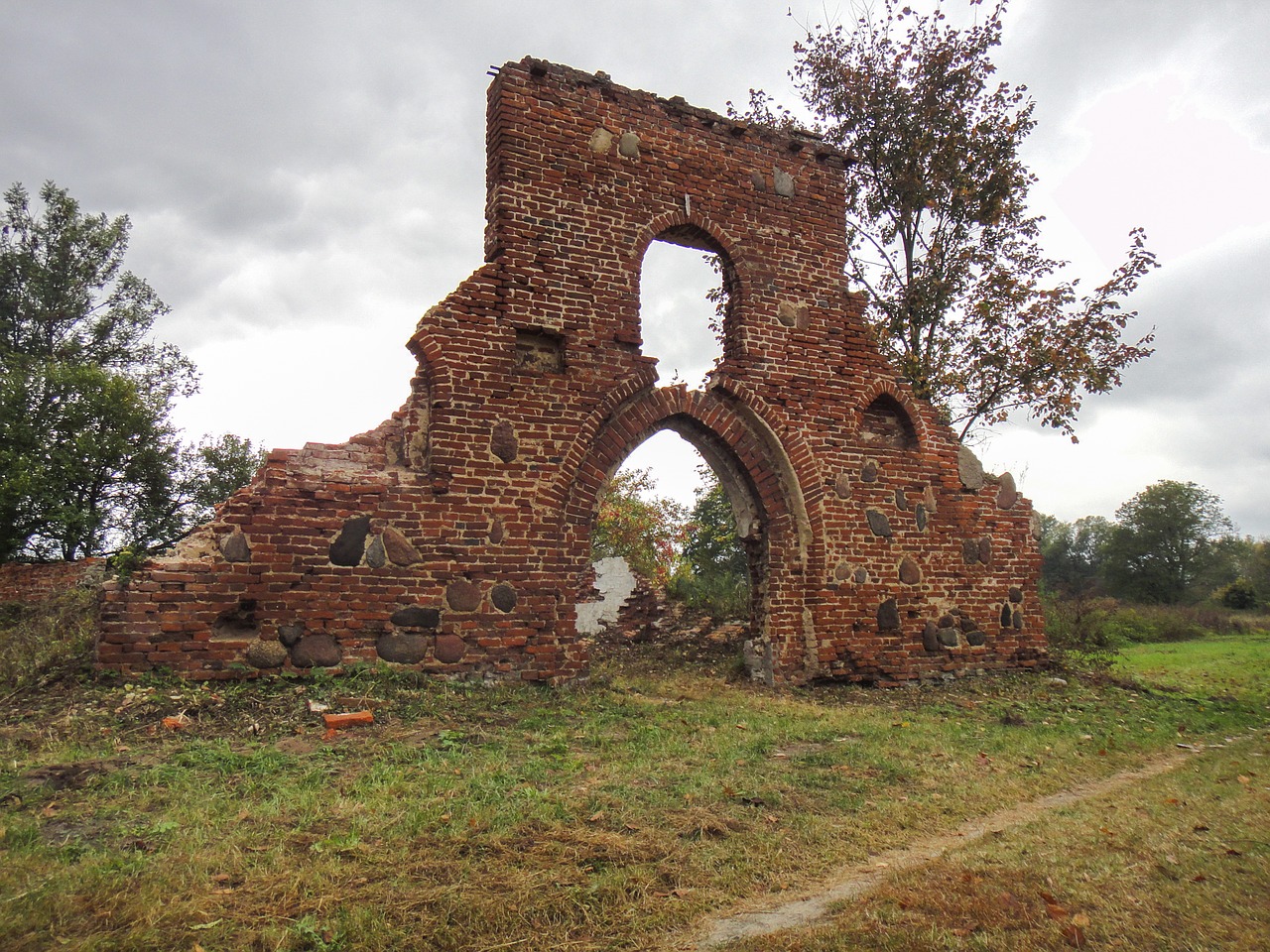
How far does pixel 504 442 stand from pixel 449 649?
2022mm

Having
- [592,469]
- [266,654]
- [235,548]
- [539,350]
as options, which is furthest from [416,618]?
[539,350]

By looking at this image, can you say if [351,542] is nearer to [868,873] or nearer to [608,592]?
[868,873]

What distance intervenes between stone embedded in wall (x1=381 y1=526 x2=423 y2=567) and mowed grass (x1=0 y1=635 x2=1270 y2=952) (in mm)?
1014

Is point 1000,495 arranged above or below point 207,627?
above

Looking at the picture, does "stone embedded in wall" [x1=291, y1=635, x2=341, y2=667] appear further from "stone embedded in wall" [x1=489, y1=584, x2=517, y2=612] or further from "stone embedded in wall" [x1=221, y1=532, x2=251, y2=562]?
"stone embedded in wall" [x1=489, y1=584, x2=517, y2=612]

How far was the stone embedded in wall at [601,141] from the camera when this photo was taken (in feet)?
29.3

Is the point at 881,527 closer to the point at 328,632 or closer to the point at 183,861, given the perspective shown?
the point at 328,632

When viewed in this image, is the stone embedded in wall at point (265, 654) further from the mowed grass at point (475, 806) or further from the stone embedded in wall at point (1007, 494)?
the stone embedded in wall at point (1007, 494)

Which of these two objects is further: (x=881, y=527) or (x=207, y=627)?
(x=881, y=527)

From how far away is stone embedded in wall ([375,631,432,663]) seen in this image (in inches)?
285

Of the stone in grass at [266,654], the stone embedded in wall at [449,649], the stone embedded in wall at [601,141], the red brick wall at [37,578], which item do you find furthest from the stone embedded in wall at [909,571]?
the red brick wall at [37,578]

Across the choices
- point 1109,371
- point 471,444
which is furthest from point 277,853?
point 1109,371

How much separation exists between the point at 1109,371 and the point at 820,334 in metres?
6.35

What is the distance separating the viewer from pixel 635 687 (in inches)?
353
